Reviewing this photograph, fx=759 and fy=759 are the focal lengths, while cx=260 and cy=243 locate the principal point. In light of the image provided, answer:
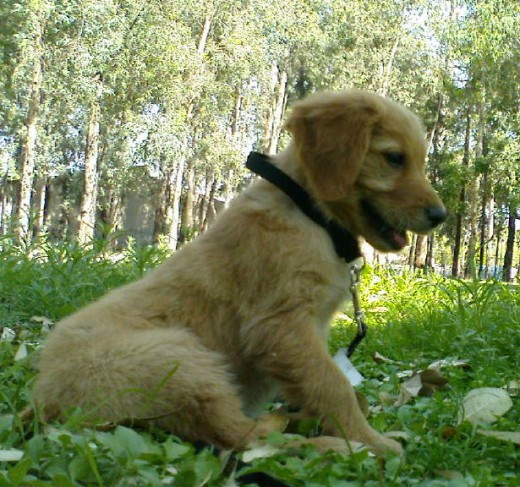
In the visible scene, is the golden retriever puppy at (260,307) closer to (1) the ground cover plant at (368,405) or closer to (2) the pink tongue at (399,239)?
(2) the pink tongue at (399,239)

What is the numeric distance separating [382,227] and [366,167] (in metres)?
0.32

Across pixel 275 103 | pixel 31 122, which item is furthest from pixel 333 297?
pixel 275 103

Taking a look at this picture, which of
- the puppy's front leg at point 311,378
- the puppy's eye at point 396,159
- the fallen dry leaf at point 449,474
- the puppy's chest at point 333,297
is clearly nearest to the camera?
the fallen dry leaf at point 449,474

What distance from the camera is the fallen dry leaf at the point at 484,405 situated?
3664 mm

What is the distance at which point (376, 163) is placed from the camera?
3.76m

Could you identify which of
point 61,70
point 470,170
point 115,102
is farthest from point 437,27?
point 61,70

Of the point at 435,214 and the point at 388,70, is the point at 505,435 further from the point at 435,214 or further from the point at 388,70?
the point at 388,70

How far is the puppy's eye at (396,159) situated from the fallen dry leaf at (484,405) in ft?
3.99

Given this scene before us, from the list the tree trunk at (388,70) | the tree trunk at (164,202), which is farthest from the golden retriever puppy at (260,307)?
the tree trunk at (164,202)

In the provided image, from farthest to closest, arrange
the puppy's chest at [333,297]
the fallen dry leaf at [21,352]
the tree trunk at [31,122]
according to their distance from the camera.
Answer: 1. the tree trunk at [31,122]
2. the fallen dry leaf at [21,352]
3. the puppy's chest at [333,297]

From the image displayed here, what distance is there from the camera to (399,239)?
3889 mm

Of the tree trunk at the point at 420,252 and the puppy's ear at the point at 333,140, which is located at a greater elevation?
the puppy's ear at the point at 333,140

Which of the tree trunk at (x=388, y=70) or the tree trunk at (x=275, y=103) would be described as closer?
the tree trunk at (x=388, y=70)

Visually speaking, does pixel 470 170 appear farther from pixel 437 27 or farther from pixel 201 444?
pixel 201 444
